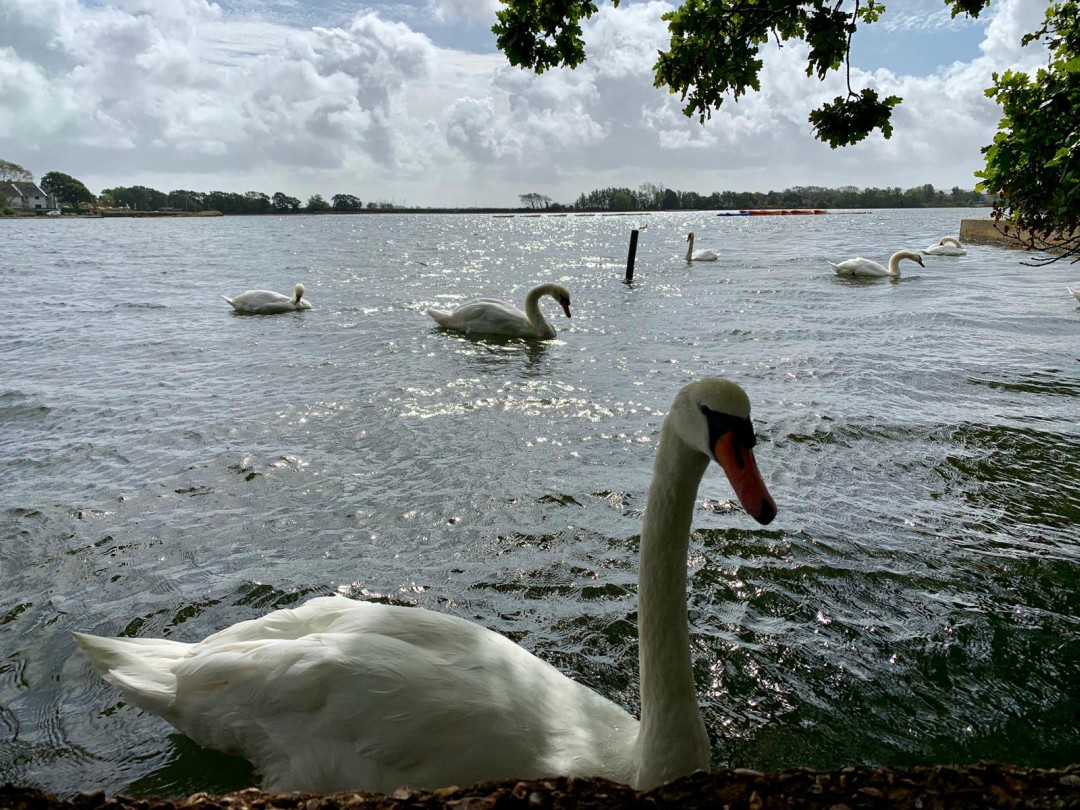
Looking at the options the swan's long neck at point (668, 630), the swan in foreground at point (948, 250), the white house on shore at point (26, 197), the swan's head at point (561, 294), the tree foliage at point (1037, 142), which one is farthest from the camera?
the white house on shore at point (26, 197)

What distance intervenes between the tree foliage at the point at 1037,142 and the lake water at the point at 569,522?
223 centimetres

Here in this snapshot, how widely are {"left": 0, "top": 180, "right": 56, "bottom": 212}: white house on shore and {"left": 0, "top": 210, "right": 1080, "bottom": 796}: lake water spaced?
147m

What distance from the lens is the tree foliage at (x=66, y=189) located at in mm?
136875

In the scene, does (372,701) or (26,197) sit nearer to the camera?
(372,701)

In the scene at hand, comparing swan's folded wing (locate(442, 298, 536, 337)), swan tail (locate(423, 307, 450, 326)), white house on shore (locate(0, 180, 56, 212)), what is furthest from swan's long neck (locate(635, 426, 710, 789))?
white house on shore (locate(0, 180, 56, 212))

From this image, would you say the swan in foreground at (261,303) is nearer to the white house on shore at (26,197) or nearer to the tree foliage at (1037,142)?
the tree foliage at (1037,142)

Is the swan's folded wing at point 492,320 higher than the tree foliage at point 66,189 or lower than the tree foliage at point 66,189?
lower

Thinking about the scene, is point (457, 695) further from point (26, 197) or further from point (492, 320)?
point (26, 197)

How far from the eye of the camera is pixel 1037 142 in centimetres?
475

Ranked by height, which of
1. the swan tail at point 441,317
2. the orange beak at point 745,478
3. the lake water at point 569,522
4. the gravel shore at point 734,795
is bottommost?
the lake water at point 569,522

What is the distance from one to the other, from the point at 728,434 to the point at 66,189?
167 m

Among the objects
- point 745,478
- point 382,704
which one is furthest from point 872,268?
point 382,704

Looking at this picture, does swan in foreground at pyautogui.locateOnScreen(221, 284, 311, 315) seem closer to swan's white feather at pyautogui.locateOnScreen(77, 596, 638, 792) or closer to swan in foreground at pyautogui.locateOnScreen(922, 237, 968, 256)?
swan's white feather at pyautogui.locateOnScreen(77, 596, 638, 792)

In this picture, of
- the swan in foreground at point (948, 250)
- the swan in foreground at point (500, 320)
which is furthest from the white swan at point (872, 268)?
the swan in foreground at point (500, 320)
